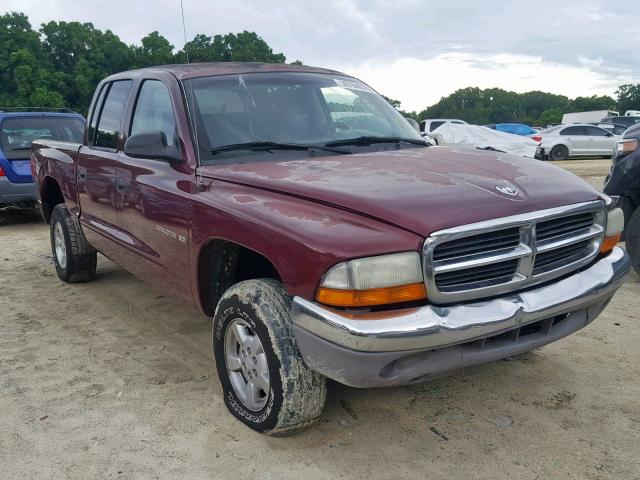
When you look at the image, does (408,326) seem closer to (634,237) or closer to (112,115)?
(112,115)

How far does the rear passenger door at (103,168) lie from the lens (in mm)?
4270

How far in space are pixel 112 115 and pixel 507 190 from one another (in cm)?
313

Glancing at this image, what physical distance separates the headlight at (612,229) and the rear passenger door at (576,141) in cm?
2023

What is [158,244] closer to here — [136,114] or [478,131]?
[136,114]

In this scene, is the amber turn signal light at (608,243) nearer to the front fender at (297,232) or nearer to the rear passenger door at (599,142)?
the front fender at (297,232)

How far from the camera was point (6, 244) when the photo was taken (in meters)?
7.71

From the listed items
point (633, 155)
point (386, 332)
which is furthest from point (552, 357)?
point (633, 155)

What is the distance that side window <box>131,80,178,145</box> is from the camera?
3.60 meters

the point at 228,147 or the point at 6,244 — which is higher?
the point at 228,147

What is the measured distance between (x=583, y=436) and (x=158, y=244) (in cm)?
252

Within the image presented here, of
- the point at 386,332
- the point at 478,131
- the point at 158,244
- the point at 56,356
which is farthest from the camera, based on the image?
the point at 478,131

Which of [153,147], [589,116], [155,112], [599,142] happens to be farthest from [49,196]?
[589,116]

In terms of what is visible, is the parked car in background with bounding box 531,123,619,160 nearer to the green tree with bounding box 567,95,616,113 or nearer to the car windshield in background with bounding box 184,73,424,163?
the car windshield in background with bounding box 184,73,424,163

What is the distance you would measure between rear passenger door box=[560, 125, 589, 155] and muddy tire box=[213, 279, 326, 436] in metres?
21.3
